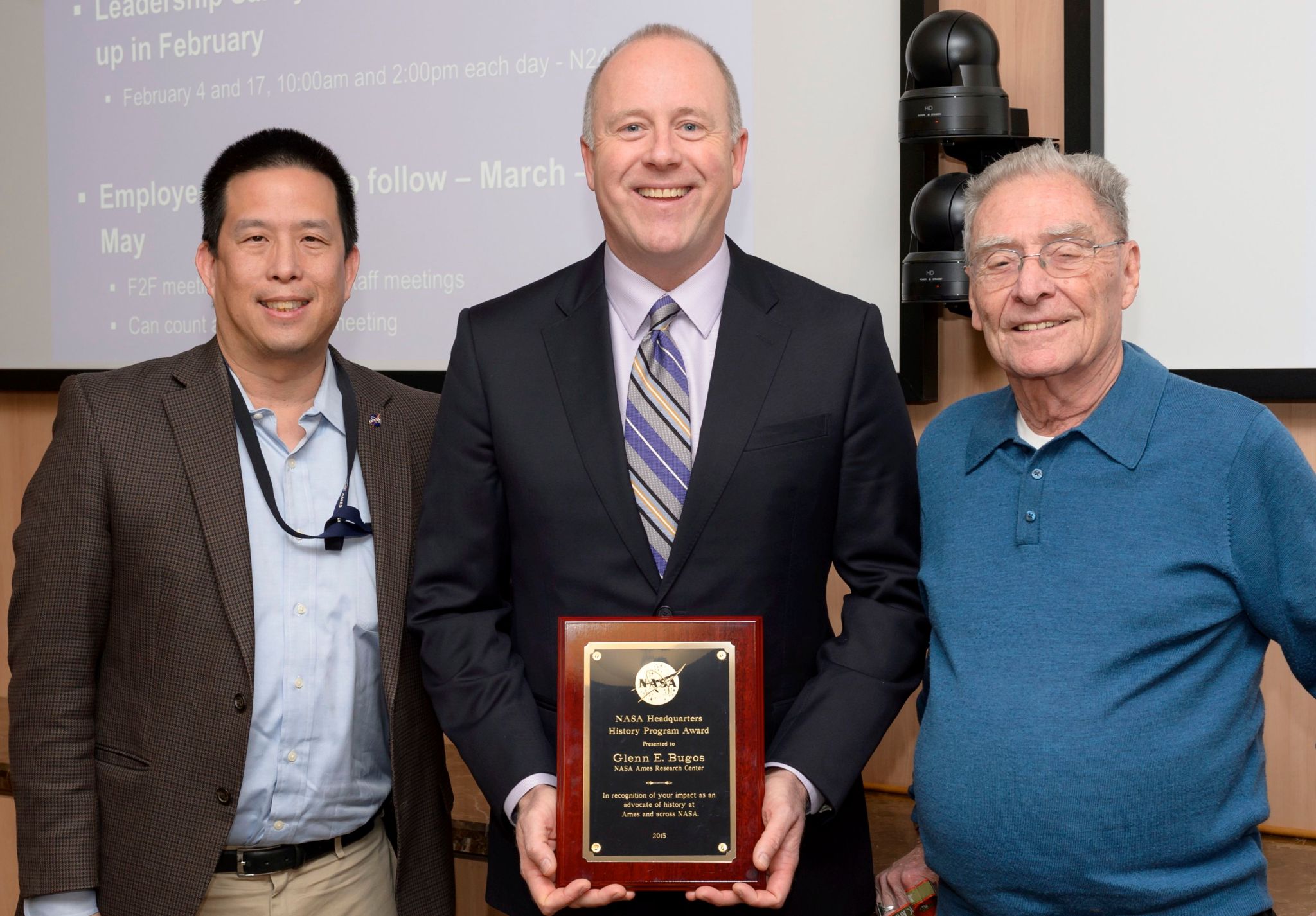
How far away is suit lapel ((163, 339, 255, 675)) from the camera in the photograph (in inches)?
70.7

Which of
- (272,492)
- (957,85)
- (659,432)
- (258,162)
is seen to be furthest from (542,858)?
(957,85)

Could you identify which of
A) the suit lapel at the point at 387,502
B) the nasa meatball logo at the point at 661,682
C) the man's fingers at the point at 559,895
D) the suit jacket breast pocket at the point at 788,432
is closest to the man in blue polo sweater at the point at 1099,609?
the suit jacket breast pocket at the point at 788,432

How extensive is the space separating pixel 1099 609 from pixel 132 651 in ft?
4.64

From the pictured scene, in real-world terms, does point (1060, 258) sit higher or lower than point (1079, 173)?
lower

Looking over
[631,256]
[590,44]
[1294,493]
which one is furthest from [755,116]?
[1294,493]

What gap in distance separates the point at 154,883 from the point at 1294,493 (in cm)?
169

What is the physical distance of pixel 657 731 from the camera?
1.55 m

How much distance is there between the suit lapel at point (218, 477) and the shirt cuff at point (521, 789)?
1.52 feet

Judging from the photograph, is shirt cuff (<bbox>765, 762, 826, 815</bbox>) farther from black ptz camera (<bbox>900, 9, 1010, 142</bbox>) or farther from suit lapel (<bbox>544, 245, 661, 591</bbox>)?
black ptz camera (<bbox>900, 9, 1010, 142</bbox>)

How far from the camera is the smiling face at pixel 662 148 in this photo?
5.49ft

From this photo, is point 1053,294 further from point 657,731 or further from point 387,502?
point 387,502

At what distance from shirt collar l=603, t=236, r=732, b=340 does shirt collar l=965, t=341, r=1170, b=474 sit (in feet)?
1.42

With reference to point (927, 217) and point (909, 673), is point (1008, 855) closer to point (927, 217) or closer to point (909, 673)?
point (909, 673)

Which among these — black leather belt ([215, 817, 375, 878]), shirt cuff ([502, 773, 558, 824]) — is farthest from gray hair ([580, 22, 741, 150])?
black leather belt ([215, 817, 375, 878])
